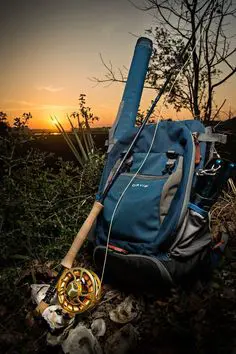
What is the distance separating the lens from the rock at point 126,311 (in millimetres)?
2290

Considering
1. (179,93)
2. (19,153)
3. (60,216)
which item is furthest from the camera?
(179,93)

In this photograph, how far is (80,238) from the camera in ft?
8.11

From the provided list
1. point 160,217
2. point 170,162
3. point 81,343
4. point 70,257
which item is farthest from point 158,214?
point 81,343

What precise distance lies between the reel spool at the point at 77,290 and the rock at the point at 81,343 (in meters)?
0.13

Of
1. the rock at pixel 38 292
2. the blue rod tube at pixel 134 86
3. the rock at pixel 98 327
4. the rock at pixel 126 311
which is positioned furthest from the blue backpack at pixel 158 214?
the blue rod tube at pixel 134 86

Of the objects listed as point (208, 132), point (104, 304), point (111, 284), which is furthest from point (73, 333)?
point (208, 132)

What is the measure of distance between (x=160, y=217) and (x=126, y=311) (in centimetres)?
69

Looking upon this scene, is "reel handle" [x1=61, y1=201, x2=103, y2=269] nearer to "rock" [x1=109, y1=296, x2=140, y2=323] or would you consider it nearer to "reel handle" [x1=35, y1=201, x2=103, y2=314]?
"reel handle" [x1=35, y1=201, x2=103, y2=314]

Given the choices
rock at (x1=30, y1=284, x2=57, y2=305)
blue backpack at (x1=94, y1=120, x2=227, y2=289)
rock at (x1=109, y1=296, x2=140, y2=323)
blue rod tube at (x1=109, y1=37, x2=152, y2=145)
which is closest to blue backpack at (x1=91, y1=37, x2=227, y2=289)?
blue backpack at (x1=94, y1=120, x2=227, y2=289)

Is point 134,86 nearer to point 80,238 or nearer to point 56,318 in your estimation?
point 80,238

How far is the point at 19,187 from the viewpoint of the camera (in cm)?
362

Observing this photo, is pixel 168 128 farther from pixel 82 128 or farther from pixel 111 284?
pixel 82 128

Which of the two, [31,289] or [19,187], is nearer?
[31,289]

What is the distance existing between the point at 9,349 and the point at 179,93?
13.9 feet
